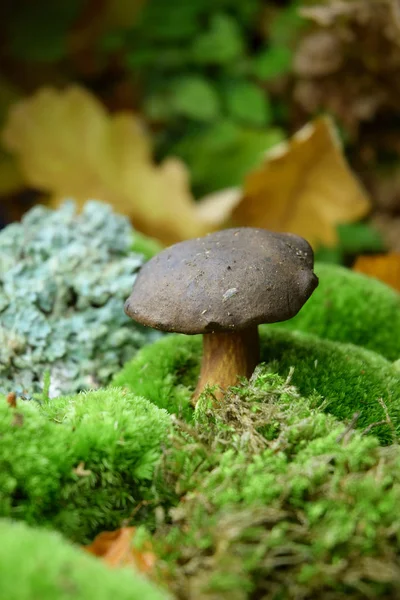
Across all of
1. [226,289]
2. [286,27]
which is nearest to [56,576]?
[226,289]

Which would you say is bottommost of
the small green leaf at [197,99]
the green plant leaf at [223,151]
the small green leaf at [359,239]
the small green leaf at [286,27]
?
the small green leaf at [359,239]

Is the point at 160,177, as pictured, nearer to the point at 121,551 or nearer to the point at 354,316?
the point at 354,316

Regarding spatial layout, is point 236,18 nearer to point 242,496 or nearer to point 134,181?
point 134,181

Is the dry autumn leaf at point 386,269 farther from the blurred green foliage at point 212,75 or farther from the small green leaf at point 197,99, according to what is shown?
the small green leaf at point 197,99

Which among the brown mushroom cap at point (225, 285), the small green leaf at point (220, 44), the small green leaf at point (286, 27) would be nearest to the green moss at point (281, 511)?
the brown mushroom cap at point (225, 285)

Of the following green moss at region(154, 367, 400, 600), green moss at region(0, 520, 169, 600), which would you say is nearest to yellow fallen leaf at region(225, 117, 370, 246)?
green moss at region(154, 367, 400, 600)

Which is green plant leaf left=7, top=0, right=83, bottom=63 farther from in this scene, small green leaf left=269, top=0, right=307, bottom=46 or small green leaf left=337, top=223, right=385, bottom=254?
small green leaf left=337, top=223, right=385, bottom=254

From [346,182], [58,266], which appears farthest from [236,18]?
[58,266]
